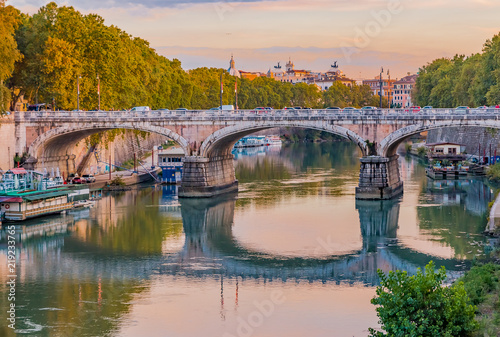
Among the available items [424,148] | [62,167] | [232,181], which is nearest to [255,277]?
[232,181]

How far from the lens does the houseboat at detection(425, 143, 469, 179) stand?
6600cm

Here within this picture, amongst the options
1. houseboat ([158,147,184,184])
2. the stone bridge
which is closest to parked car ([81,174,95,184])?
the stone bridge

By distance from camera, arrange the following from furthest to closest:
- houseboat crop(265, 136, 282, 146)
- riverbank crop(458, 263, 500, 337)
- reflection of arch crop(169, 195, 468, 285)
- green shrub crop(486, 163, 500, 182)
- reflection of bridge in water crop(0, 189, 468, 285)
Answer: houseboat crop(265, 136, 282, 146), green shrub crop(486, 163, 500, 182), reflection of arch crop(169, 195, 468, 285), reflection of bridge in water crop(0, 189, 468, 285), riverbank crop(458, 263, 500, 337)

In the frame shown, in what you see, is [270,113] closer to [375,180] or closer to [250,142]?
[375,180]

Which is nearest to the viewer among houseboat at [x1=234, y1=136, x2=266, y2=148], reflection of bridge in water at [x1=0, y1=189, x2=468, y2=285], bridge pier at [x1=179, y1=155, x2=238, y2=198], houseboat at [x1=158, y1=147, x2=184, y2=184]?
reflection of bridge in water at [x1=0, y1=189, x2=468, y2=285]

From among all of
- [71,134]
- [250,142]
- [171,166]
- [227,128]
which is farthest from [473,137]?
[71,134]

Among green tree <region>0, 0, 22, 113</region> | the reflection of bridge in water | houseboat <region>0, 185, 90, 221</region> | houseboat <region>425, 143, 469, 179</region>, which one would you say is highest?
green tree <region>0, 0, 22, 113</region>

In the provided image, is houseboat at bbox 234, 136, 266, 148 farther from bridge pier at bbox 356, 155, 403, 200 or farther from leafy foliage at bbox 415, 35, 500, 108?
bridge pier at bbox 356, 155, 403, 200

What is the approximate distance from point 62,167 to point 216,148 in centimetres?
1364

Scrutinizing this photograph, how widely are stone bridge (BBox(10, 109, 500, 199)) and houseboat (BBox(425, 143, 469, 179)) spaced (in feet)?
36.4

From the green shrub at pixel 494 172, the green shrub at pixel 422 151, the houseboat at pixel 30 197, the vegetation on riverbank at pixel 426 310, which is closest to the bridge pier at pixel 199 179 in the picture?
the houseboat at pixel 30 197

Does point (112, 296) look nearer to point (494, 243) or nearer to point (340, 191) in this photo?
point (494, 243)

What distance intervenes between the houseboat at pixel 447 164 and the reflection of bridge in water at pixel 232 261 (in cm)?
2512

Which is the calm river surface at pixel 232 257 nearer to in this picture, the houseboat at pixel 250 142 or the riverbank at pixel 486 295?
the riverbank at pixel 486 295
